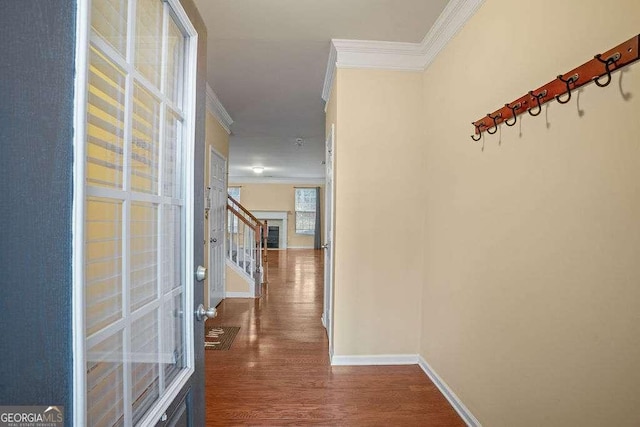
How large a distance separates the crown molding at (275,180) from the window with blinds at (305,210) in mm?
278

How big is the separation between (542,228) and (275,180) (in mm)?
9909

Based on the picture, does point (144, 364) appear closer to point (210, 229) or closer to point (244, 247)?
point (210, 229)

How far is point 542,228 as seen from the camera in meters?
1.25

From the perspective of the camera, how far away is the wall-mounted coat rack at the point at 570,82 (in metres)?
0.91

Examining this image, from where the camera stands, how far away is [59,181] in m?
0.50

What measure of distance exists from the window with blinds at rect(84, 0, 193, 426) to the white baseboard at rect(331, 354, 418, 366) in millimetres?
1790

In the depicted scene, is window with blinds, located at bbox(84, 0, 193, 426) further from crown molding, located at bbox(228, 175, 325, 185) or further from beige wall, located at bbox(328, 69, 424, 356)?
crown molding, located at bbox(228, 175, 325, 185)

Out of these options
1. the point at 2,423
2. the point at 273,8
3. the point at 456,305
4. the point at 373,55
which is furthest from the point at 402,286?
the point at 2,423

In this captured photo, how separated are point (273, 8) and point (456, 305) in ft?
7.23

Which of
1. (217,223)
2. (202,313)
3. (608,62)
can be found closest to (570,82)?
(608,62)

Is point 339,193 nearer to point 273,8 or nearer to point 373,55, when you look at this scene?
point 373,55

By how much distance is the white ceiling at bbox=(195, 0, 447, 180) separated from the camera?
202cm

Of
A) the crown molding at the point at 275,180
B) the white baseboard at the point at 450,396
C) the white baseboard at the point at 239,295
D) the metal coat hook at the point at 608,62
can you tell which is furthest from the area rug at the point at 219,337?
the crown molding at the point at 275,180

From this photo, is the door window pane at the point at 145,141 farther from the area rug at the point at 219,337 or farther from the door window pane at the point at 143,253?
the area rug at the point at 219,337
